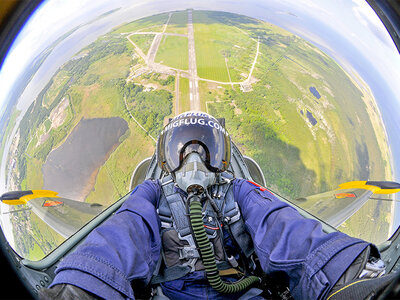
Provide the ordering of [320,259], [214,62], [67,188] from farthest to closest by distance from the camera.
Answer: [214,62], [67,188], [320,259]

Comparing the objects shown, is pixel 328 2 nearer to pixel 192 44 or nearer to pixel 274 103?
pixel 274 103

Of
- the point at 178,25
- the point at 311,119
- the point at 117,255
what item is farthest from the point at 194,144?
the point at 311,119

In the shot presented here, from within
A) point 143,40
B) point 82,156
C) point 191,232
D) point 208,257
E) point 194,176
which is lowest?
point 208,257

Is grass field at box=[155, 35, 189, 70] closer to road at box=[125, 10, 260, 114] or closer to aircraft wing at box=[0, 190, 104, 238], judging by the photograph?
road at box=[125, 10, 260, 114]

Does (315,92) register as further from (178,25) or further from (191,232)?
(191,232)

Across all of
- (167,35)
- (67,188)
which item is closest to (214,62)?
(167,35)
